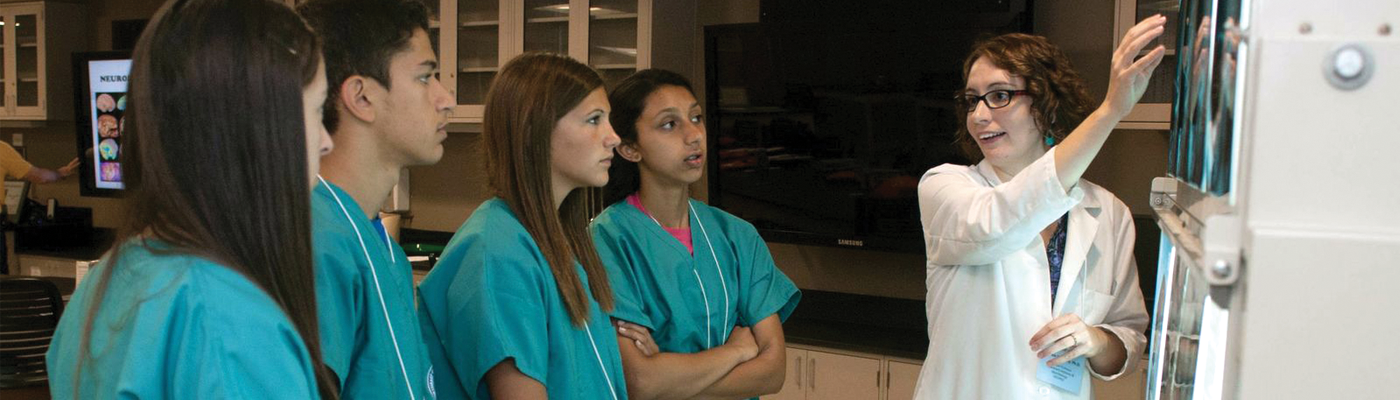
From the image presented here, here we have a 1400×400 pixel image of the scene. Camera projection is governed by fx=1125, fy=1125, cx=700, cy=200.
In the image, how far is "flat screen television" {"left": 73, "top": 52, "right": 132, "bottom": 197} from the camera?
5.34 m

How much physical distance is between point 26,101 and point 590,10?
351 centimetres

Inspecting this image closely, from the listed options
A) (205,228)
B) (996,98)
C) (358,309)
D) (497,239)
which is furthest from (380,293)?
(996,98)

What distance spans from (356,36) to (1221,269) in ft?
3.45

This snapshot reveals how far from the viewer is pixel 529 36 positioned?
4391 mm

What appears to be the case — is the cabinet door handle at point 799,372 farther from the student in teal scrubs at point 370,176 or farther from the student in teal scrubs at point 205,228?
the student in teal scrubs at point 205,228

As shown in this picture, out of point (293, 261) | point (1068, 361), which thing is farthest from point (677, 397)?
point (293, 261)

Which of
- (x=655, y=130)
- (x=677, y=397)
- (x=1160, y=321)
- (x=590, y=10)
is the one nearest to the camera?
(x=1160, y=321)

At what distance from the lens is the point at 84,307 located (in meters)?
0.89

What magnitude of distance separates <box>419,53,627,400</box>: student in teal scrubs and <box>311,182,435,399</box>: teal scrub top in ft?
A: 0.65

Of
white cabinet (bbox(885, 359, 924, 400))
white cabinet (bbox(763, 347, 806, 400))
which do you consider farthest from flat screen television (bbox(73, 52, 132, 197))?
white cabinet (bbox(885, 359, 924, 400))

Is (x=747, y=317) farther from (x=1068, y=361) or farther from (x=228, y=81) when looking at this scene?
(x=228, y=81)

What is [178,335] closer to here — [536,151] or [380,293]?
[380,293]

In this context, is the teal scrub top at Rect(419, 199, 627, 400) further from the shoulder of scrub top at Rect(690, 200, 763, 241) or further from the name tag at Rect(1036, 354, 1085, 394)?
the name tag at Rect(1036, 354, 1085, 394)

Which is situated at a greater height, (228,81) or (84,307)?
(228,81)
